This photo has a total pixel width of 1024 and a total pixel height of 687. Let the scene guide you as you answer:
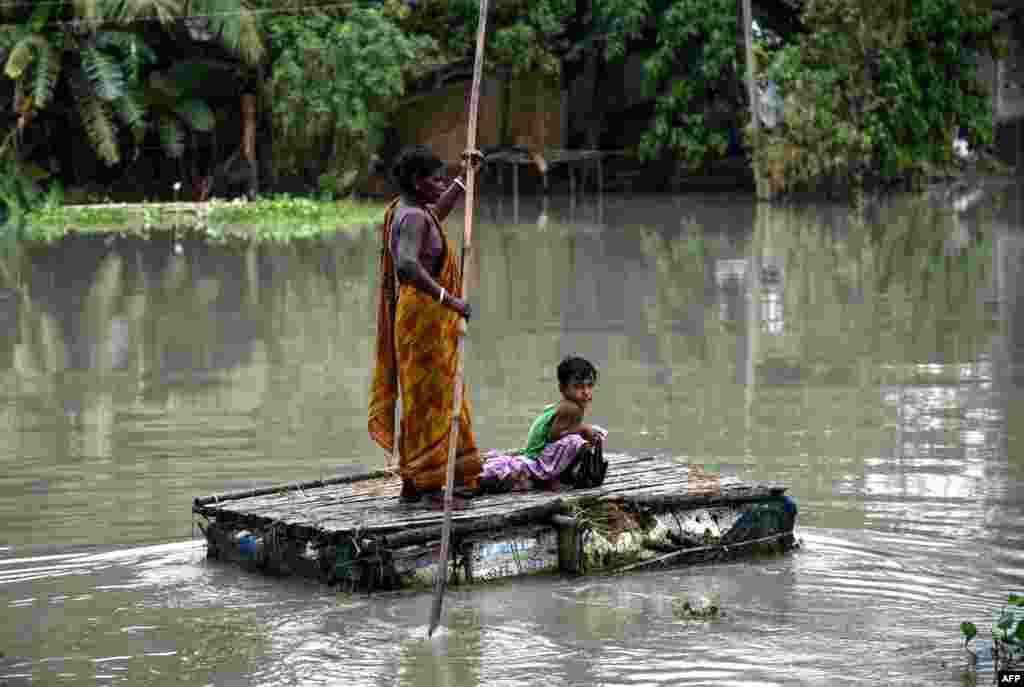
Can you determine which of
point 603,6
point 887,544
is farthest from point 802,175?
point 887,544

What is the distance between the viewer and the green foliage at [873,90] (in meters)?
26.0

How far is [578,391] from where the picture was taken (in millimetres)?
6754

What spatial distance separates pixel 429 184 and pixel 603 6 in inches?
876

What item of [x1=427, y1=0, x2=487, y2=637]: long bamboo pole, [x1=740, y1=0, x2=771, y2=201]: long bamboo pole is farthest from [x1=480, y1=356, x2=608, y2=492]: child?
[x1=740, y1=0, x2=771, y2=201]: long bamboo pole

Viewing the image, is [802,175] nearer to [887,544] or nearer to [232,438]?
[232,438]

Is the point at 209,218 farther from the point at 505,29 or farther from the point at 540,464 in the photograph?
the point at 540,464

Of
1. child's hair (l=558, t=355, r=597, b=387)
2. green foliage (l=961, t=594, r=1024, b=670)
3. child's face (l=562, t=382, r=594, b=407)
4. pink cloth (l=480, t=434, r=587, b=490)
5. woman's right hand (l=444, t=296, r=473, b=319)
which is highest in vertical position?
woman's right hand (l=444, t=296, r=473, b=319)

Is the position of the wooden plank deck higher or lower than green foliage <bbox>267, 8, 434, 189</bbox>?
lower

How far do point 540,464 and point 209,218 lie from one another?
62.8 ft

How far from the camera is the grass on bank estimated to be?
23734 mm

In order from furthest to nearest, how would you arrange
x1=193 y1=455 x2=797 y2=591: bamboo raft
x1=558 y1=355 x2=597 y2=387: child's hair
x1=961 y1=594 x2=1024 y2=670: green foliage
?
x1=558 y1=355 x2=597 y2=387: child's hair
x1=193 y1=455 x2=797 y2=591: bamboo raft
x1=961 y1=594 x2=1024 y2=670: green foliage

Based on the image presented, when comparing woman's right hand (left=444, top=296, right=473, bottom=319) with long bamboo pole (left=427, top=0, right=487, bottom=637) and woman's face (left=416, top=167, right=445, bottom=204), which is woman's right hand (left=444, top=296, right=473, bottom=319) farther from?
woman's face (left=416, top=167, right=445, bottom=204)

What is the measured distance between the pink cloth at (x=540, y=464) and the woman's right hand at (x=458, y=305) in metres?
0.78

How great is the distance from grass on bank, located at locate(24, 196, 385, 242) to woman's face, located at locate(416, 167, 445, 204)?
16733mm
